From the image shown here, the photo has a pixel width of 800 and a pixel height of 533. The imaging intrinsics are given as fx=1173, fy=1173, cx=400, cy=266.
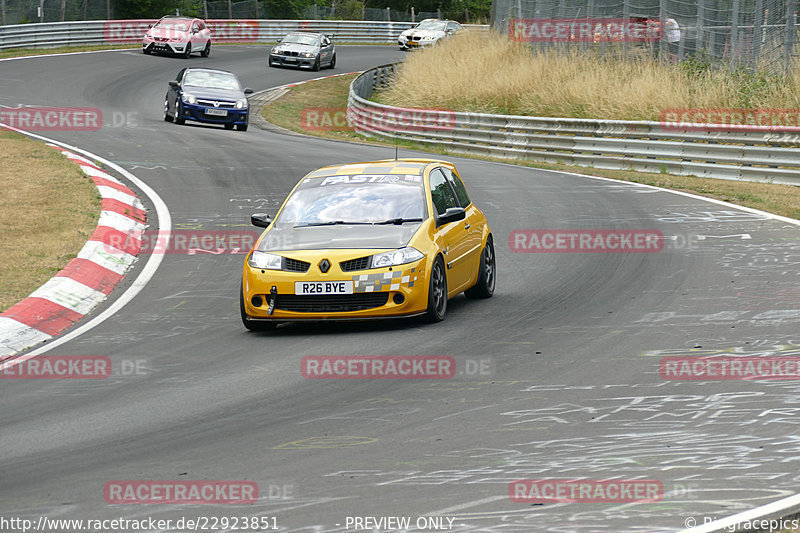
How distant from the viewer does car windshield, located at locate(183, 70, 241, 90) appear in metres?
30.3

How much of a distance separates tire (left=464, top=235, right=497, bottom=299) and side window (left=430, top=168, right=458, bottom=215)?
1.95 feet

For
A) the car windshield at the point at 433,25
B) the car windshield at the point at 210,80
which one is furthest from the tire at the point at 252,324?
the car windshield at the point at 433,25

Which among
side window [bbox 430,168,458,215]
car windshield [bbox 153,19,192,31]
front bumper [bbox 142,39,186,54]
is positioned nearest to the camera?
side window [bbox 430,168,458,215]

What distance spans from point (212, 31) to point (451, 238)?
53391 millimetres

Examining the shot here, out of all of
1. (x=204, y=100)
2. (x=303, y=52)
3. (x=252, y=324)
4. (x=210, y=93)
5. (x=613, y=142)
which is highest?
(x=252, y=324)

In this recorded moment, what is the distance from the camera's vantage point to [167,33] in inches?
1960

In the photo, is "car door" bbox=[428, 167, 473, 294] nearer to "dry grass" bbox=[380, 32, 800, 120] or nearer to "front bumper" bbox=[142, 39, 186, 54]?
"dry grass" bbox=[380, 32, 800, 120]

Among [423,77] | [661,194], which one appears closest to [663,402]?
[661,194]

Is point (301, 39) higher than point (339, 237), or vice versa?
point (339, 237)

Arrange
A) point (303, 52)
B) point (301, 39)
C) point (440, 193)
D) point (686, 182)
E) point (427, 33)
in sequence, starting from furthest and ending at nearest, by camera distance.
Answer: point (427, 33), point (301, 39), point (303, 52), point (686, 182), point (440, 193)

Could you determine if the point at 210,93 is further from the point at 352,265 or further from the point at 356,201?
the point at 352,265

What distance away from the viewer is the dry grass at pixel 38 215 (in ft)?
41.0

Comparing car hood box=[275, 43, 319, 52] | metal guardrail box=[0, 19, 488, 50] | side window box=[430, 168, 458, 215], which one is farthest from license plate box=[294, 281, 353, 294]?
car hood box=[275, 43, 319, 52]

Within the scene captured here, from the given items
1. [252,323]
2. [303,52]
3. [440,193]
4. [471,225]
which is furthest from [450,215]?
[303,52]
